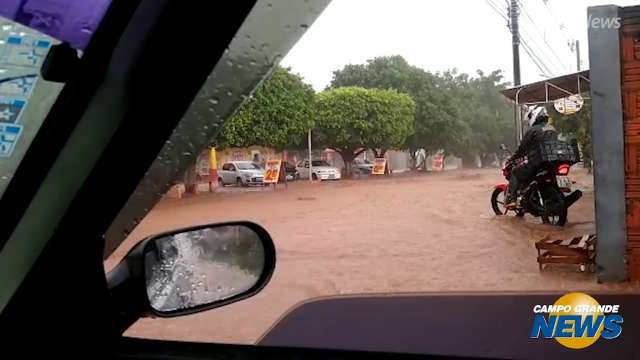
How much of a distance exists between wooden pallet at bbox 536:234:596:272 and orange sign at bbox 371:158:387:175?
0.81m

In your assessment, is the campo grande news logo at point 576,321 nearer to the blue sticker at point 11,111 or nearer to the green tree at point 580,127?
the green tree at point 580,127

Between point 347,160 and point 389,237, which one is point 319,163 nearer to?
point 347,160

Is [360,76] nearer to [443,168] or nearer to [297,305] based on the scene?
[443,168]

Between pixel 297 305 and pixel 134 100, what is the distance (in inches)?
61.3

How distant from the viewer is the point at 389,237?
3.08 m

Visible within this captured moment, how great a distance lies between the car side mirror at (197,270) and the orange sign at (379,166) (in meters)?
1.41

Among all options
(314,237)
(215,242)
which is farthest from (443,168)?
(215,242)

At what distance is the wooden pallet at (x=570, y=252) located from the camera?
270cm

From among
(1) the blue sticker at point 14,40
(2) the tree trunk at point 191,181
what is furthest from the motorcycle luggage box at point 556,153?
(1) the blue sticker at point 14,40

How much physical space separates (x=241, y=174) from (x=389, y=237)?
90 cm

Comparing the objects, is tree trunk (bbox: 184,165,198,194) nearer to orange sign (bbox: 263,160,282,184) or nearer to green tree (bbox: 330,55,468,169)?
orange sign (bbox: 263,160,282,184)

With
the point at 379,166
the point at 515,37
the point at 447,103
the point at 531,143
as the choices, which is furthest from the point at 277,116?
the point at 531,143

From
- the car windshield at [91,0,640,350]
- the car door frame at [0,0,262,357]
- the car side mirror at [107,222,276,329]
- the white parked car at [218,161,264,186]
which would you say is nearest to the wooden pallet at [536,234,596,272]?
the car windshield at [91,0,640,350]

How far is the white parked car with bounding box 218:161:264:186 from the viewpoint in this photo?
8.10 ft
